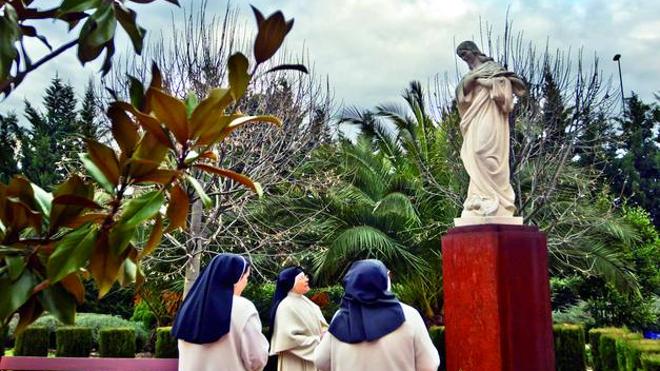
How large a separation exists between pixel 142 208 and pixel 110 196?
0.30ft

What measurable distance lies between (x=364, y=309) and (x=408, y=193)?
11.6 m

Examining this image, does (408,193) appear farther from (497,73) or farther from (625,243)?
(497,73)

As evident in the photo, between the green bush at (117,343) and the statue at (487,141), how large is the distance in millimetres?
6782

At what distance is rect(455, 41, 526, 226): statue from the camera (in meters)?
6.33

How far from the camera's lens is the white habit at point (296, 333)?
5898 mm

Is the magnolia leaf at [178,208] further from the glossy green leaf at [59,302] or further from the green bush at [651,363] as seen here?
the green bush at [651,363]

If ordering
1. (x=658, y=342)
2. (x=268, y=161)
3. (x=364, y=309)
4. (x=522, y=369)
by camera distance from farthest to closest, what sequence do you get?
(x=268, y=161), (x=658, y=342), (x=522, y=369), (x=364, y=309)

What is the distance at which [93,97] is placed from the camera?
12766 millimetres

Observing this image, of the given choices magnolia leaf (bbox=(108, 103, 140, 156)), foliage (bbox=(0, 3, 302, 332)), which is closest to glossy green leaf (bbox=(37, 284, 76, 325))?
foliage (bbox=(0, 3, 302, 332))

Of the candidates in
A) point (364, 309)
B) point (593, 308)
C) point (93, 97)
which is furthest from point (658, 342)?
point (93, 97)

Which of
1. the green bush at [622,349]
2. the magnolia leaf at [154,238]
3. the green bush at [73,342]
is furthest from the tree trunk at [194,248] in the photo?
the magnolia leaf at [154,238]

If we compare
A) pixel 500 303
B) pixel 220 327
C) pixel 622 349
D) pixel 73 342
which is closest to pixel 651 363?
pixel 500 303

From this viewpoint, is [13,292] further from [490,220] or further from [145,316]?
[145,316]

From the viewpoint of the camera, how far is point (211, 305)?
4039 millimetres
